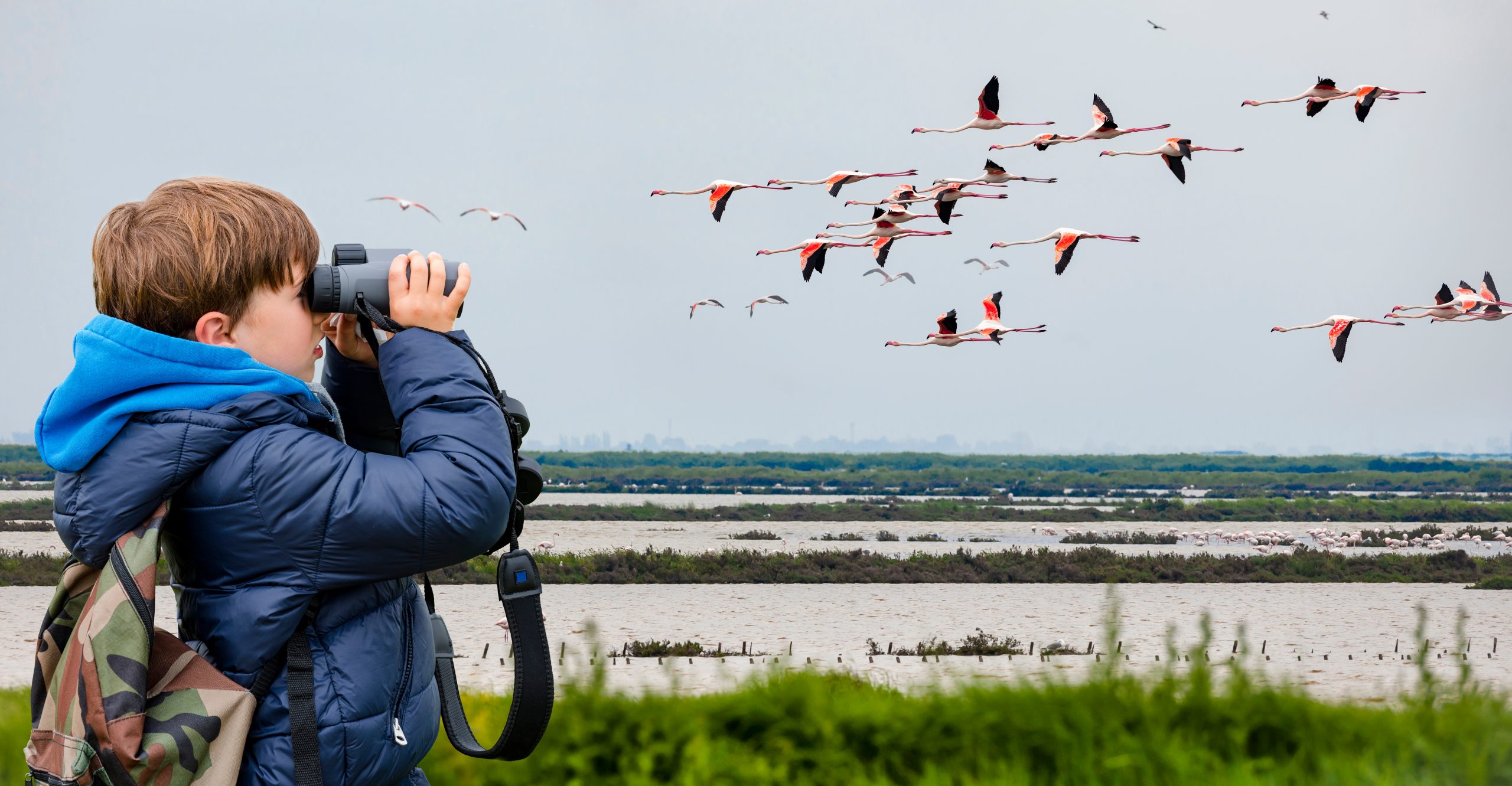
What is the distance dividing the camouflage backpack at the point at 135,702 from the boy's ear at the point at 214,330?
274mm

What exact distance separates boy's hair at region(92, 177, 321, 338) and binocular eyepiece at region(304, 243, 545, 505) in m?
0.07

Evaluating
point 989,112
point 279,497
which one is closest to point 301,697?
point 279,497

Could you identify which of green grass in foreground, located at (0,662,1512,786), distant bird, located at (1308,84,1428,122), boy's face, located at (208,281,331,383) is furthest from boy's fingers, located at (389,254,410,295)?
distant bird, located at (1308,84,1428,122)

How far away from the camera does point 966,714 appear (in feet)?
13.4

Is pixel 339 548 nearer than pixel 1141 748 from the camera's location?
Yes

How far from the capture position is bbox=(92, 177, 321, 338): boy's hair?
1.55m

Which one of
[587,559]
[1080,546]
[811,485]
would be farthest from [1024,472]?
[587,559]

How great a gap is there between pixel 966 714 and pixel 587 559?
48.7ft

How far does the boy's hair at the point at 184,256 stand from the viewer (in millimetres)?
1554

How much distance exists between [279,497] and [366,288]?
→ 1.21 ft

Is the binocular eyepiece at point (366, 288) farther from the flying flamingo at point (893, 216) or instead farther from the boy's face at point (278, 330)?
the flying flamingo at point (893, 216)

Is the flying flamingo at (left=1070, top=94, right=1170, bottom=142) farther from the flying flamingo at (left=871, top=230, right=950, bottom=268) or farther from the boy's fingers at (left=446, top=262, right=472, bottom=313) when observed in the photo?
the boy's fingers at (left=446, top=262, right=472, bottom=313)

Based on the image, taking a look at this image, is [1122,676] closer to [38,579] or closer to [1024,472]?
[38,579]

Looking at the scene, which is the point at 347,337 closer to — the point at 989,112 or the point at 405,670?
the point at 405,670
